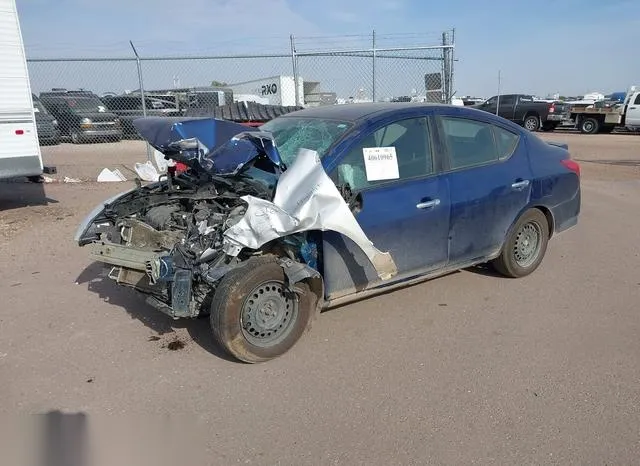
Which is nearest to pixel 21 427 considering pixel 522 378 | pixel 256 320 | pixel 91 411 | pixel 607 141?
pixel 91 411

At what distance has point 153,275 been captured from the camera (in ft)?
11.6

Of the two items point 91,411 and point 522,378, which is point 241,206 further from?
point 522,378

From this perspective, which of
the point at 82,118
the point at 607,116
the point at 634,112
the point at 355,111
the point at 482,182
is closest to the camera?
the point at 355,111

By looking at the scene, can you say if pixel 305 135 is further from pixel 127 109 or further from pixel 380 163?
pixel 127 109

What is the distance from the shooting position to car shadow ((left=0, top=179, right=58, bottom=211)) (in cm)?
918

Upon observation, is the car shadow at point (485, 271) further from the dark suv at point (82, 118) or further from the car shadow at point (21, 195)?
the dark suv at point (82, 118)

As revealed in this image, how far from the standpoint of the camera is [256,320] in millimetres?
3676

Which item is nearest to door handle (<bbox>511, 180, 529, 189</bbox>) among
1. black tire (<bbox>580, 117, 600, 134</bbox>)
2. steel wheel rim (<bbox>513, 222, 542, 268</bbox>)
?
steel wheel rim (<bbox>513, 222, 542, 268</bbox>)

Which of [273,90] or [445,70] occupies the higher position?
[273,90]

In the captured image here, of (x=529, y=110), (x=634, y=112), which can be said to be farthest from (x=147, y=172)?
(x=634, y=112)

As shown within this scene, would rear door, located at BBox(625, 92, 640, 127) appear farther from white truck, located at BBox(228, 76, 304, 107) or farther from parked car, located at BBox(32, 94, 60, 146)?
parked car, located at BBox(32, 94, 60, 146)

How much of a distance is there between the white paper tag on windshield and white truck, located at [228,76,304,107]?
9.64 metres

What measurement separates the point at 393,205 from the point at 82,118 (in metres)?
13.8

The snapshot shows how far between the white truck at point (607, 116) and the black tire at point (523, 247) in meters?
21.9
